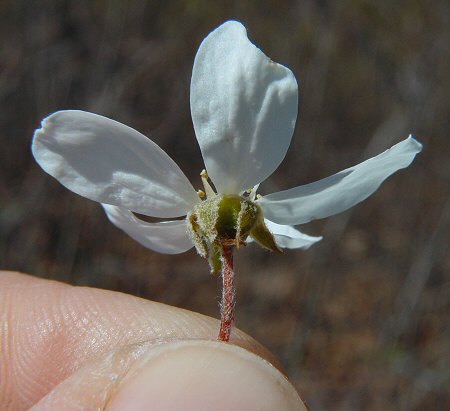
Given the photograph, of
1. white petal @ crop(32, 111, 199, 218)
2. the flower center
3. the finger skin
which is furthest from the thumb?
the finger skin

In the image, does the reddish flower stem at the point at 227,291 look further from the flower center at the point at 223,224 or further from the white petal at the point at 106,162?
the white petal at the point at 106,162

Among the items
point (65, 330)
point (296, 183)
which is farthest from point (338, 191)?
point (296, 183)

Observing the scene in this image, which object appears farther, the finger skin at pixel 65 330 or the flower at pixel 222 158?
the finger skin at pixel 65 330

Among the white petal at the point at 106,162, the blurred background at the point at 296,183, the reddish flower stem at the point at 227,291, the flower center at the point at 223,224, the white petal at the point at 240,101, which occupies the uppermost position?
the white petal at the point at 240,101

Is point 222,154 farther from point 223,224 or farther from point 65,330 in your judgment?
point 65,330

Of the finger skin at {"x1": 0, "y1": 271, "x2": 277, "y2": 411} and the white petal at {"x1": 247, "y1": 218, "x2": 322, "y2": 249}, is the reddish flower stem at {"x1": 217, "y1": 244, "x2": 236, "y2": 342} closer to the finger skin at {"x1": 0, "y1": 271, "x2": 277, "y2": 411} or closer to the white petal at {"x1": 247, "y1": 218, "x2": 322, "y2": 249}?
the white petal at {"x1": 247, "y1": 218, "x2": 322, "y2": 249}

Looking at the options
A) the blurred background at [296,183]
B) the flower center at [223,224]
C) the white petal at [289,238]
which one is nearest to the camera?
the flower center at [223,224]

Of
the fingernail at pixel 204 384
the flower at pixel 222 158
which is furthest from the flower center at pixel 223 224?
the fingernail at pixel 204 384
